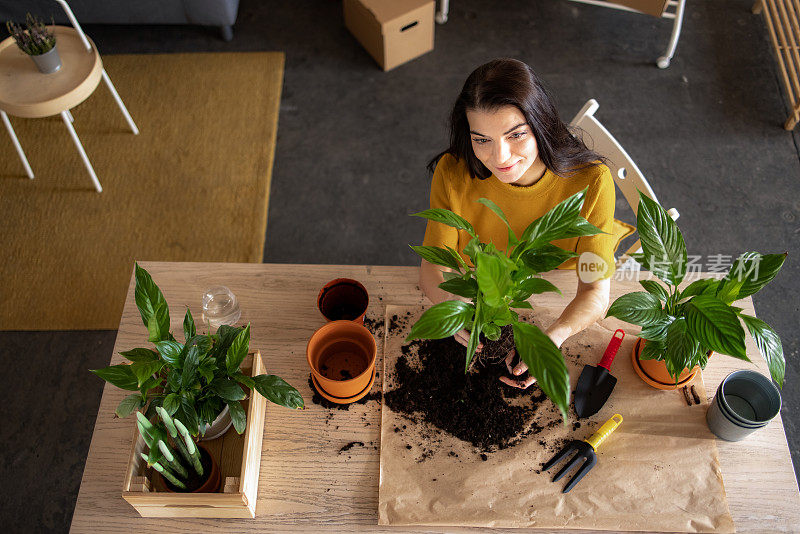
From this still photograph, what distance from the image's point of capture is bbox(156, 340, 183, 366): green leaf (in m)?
1.02

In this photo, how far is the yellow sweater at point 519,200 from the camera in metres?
1.35

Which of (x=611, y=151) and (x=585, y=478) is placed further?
(x=611, y=151)

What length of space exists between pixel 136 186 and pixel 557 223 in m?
2.17

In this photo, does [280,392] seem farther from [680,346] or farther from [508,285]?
[680,346]

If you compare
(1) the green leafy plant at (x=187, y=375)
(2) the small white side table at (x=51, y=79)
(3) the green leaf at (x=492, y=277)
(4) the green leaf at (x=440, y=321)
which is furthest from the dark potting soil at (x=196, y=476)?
(2) the small white side table at (x=51, y=79)

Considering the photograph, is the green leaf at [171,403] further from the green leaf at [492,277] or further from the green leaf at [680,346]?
the green leaf at [680,346]

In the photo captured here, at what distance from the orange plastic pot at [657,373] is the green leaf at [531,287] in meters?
0.37

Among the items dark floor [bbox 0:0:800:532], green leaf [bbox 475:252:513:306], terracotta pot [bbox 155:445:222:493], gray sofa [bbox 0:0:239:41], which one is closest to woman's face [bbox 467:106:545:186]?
green leaf [bbox 475:252:513:306]

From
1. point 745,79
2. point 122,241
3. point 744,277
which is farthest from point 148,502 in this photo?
point 745,79

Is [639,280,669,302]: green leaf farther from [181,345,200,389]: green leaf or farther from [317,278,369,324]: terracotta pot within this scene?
[181,345,200,389]: green leaf

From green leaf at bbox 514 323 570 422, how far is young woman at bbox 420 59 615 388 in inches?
11.8

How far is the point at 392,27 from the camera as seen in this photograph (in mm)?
2779

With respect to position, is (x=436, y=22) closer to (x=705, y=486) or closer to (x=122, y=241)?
(x=122, y=241)

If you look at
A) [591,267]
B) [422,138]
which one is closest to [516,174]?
[591,267]
